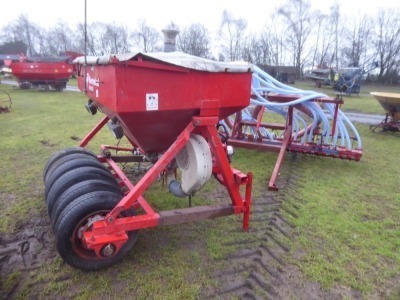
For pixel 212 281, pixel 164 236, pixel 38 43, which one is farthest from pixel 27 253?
pixel 38 43

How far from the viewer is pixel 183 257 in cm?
246

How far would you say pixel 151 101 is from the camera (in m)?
2.19

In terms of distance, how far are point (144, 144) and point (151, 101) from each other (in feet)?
1.75

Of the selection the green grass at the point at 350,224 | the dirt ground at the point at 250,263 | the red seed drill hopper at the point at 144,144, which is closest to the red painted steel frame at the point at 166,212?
the red seed drill hopper at the point at 144,144

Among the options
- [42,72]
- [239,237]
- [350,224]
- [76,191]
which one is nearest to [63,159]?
[76,191]

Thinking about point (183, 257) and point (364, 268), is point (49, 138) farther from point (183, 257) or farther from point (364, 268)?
point (364, 268)

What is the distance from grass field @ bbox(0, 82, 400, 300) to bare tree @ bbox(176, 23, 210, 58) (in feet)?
115

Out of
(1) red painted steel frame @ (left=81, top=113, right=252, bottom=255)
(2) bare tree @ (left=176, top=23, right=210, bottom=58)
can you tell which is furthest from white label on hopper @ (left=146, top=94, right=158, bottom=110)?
(2) bare tree @ (left=176, top=23, right=210, bottom=58)

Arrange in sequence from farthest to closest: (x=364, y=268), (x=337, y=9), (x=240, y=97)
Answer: (x=337, y=9)
(x=240, y=97)
(x=364, y=268)

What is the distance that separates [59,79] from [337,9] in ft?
113

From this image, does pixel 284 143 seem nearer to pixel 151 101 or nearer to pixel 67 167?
pixel 151 101

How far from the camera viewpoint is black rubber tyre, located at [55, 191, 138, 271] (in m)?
2.16

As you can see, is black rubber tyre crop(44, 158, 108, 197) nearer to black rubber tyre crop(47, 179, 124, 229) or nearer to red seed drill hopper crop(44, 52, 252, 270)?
red seed drill hopper crop(44, 52, 252, 270)

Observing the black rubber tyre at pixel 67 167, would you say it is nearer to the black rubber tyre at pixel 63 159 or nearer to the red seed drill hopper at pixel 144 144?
the red seed drill hopper at pixel 144 144
